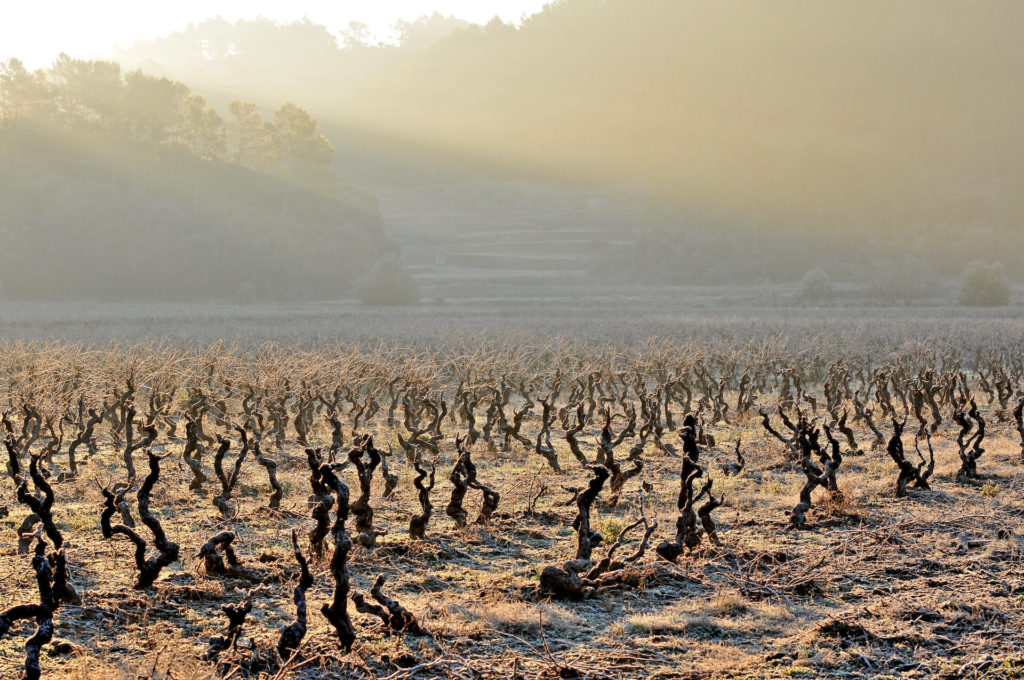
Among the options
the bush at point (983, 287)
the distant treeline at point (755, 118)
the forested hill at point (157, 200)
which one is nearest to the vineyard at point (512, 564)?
the bush at point (983, 287)

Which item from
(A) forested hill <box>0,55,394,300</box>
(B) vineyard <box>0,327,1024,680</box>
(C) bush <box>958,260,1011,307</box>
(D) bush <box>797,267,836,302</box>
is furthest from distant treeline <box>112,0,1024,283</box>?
(B) vineyard <box>0,327,1024,680</box>

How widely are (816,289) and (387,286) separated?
26115mm

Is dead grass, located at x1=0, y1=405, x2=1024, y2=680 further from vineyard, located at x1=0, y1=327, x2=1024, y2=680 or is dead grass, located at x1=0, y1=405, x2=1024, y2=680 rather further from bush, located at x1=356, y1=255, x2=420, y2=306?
bush, located at x1=356, y1=255, x2=420, y2=306

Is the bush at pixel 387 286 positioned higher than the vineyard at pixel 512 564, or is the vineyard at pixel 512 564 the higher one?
the bush at pixel 387 286

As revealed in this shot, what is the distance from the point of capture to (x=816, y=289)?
52.3m

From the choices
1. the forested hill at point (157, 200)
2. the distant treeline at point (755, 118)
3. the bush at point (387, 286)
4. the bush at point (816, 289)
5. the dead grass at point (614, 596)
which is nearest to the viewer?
the dead grass at point (614, 596)

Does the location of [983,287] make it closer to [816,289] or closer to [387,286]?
[816,289]

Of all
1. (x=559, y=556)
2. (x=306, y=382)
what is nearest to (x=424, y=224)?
(x=306, y=382)

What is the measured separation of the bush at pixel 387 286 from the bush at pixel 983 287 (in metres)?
31.8

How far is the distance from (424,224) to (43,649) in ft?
296

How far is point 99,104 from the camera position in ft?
196

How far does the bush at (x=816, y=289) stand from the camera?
51.7 metres

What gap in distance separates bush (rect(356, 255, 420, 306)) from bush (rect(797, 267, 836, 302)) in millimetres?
24084

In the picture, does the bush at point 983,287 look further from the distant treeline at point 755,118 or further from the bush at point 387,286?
the bush at point 387,286
